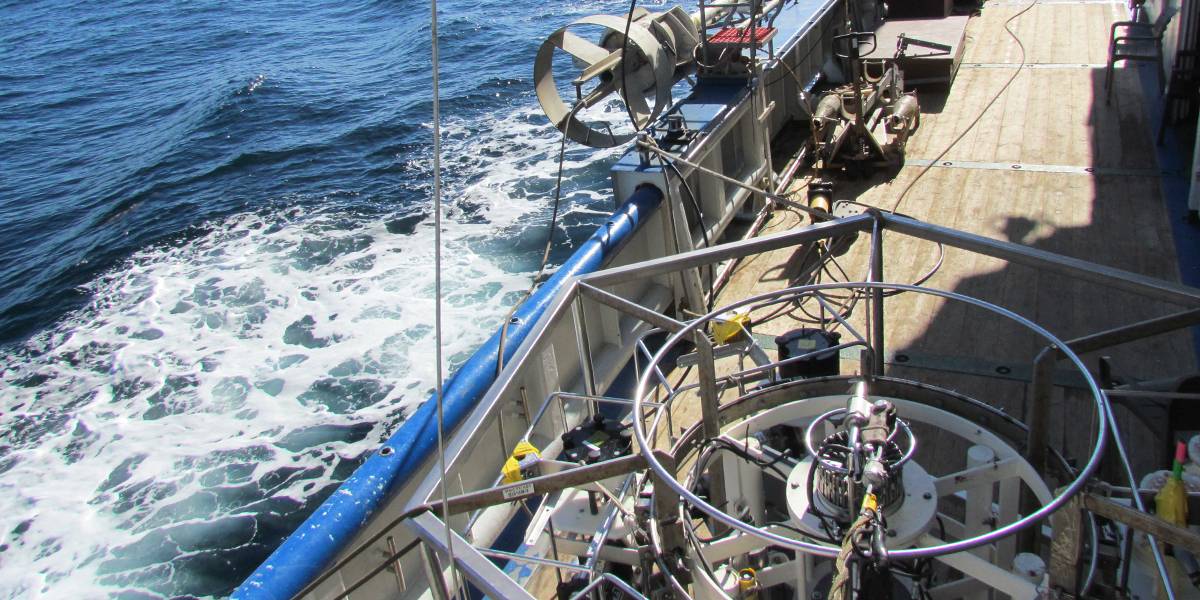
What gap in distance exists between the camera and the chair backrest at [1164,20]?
802cm

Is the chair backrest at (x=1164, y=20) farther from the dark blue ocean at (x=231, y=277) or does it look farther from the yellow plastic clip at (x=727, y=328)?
the yellow plastic clip at (x=727, y=328)

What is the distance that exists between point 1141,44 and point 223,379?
9985 mm

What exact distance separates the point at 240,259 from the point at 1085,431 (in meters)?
10.6

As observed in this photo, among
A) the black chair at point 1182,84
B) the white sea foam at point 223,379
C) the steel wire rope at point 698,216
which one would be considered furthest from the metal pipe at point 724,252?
the white sea foam at point 223,379

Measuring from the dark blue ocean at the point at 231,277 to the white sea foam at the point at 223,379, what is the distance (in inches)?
1.1

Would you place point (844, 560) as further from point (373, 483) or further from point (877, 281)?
point (373, 483)

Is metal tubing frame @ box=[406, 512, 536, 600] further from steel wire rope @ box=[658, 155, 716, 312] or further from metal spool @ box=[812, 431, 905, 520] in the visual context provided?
steel wire rope @ box=[658, 155, 716, 312]

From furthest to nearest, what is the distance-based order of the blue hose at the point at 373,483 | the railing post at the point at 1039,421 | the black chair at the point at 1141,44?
the black chair at the point at 1141,44
the blue hose at the point at 373,483
the railing post at the point at 1039,421

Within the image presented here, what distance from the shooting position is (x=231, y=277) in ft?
37.1

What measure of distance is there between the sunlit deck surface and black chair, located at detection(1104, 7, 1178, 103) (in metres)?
0.24

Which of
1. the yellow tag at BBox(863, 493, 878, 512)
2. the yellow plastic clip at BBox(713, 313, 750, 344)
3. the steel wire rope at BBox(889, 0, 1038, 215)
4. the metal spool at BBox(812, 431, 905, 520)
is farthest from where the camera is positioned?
the steel wire rope at BBox(889, 0, 1038, 215)

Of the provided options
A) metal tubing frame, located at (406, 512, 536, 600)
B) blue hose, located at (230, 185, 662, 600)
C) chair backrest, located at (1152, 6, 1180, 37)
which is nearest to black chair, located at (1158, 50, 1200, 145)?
chair backrest, located at (1152, 6, 1180, 37)

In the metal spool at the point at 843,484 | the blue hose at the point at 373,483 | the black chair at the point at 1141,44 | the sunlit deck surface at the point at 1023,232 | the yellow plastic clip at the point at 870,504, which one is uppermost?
the yellow plastic clip at the point at 870,504

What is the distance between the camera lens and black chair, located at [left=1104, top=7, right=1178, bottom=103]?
798 cm
